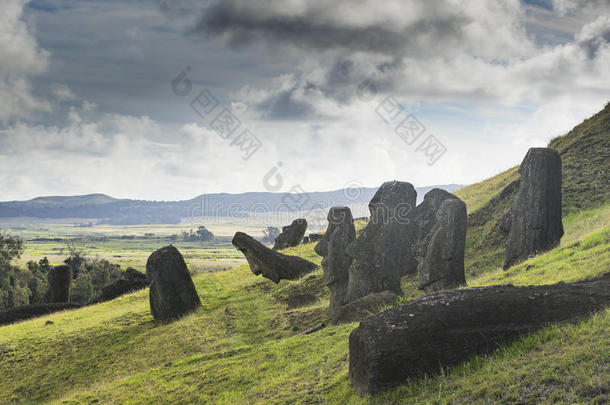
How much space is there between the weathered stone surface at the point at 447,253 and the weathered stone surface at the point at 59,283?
1425 inches

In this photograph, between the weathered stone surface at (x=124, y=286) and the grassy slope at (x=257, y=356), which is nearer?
the grassy slope at (x=257, y=356)

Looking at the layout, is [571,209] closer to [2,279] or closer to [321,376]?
[321,376]

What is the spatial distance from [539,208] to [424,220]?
526 cm

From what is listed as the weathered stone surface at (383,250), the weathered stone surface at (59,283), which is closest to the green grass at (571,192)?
the weathered stone surface at (383,250)

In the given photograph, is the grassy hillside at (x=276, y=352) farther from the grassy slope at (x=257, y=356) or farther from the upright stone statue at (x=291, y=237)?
the upright stone statue at (x=291, y=237)

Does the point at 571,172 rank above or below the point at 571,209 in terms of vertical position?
above

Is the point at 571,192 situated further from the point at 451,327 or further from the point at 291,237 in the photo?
the point at 291,237

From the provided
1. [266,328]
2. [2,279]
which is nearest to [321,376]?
[266,328]

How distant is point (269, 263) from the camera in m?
33.8

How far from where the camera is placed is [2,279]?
8200 centimetres

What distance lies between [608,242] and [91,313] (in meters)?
33.7

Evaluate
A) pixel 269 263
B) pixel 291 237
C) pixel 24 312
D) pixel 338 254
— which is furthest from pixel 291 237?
pixel 338 254

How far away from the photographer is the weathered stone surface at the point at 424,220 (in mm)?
22700

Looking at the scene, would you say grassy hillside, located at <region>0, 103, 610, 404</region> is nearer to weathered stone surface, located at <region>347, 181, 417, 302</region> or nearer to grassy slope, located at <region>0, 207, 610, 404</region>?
grassy slope, located at <region>0, 207, 610, 404</region>
